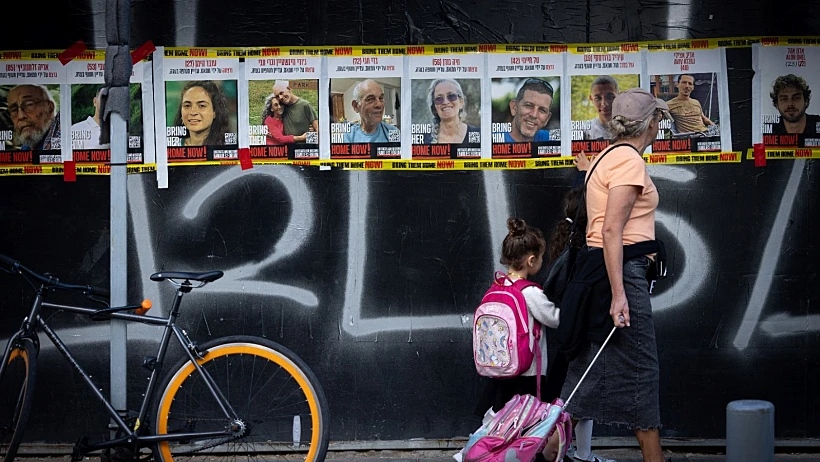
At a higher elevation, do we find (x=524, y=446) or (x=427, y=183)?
(x=427, y=183)

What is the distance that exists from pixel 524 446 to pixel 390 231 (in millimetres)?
1661

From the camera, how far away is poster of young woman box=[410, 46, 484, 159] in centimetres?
536

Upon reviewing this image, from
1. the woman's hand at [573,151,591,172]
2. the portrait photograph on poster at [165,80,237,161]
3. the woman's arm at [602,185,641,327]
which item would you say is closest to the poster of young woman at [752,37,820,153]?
the woman's hand at [573,151,591,172]

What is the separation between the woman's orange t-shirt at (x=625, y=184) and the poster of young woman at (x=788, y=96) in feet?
4.54

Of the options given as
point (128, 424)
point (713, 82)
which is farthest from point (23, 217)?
point (713, 82)

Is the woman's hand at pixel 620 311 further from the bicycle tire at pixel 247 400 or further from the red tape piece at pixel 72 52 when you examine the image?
the red tape piece at pixel 72 52

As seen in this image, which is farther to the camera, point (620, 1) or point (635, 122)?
point (620, 1)

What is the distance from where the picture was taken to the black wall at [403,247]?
17.6 ft

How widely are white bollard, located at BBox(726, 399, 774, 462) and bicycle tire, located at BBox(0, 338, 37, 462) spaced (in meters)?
3.15

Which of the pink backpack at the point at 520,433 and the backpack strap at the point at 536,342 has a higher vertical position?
the backpack strap at the point at 536,342

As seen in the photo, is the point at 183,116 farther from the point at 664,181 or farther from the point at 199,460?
the point at 664,181

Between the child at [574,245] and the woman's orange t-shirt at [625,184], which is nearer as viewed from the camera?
the woman's orange t-shirt at [625,184]

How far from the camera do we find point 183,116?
5.39m

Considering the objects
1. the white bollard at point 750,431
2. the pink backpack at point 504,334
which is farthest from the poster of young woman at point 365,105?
the white bollard at point 750,431
